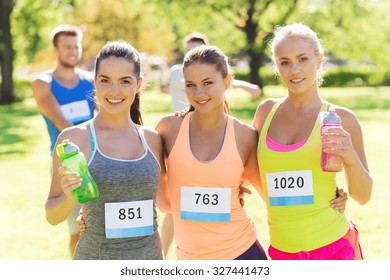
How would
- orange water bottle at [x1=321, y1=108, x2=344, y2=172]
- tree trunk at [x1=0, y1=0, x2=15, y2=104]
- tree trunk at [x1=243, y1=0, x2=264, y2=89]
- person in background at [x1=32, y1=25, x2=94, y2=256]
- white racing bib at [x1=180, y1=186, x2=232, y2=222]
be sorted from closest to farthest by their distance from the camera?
orange water bottle at [x1=321, y1=108, x2=344, y2=172], white racing bib at [x1=180, y1=186, x2=232, y2=222], person in background at [x1=32, y1=25, x2=94, y2=256], tree trunk at [x1=0, y1=0, x2=15, y2=104], tree trunk at [x1=243, y1=0, x2=264, y2=89]

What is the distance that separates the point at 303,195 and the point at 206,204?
0.51m

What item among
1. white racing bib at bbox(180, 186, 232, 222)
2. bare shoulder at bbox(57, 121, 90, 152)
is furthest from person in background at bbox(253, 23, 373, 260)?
bare shoulder at bbox(57, 121, 90, 152)

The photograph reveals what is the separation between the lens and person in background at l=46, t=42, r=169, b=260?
2723 mm

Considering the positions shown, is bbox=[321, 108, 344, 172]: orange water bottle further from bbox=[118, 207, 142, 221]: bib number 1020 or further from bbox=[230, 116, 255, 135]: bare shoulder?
bbox=[118, 207, 142, 221]: bib number 1020

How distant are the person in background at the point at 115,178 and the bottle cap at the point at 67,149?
0.26 feet

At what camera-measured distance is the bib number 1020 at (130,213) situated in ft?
8.90

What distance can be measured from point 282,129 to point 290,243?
2.03ft

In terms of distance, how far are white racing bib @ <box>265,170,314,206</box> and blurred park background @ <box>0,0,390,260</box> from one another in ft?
3.00

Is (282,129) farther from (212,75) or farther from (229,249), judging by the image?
(229,249)

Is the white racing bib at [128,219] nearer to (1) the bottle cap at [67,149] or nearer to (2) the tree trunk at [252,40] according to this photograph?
(1) the bottle cap at [67,149]

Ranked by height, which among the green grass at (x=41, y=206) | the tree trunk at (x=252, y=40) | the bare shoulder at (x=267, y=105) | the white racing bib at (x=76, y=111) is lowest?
the green grass at (x=41, y=206)

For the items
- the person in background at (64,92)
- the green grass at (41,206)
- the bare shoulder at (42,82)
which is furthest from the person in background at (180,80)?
the bare shoulder at (42,82)

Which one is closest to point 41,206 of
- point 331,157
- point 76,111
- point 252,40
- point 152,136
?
point 76,111

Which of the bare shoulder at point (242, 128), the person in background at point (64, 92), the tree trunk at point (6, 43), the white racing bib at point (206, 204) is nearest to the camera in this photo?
the white racing bib at point (206, 204)
